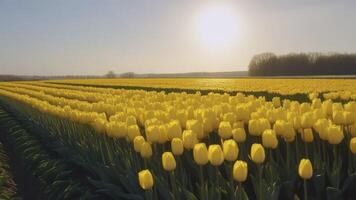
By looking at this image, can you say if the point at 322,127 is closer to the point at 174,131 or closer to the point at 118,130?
the point at 174,131

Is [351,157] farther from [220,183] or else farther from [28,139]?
[28,139]

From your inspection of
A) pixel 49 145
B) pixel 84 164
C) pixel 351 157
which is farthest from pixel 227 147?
pixel 49 145

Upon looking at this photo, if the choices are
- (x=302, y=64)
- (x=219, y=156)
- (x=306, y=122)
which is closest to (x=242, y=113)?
(x=306, y=122)

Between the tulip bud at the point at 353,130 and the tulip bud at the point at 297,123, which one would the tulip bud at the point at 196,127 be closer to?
the tulip bud at the point at 297,123

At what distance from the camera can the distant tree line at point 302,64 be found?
84938 mm

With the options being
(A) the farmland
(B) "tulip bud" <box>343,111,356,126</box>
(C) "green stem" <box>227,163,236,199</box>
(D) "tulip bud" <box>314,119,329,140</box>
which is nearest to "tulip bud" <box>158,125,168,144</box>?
(A) the farmland

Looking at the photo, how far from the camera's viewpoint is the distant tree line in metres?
84.9

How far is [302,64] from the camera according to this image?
92.2 metres

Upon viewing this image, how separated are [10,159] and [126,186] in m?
7.69

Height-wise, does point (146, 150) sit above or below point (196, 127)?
below

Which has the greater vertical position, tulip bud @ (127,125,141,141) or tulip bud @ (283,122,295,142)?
tulip bud @ (283,122,295,142)

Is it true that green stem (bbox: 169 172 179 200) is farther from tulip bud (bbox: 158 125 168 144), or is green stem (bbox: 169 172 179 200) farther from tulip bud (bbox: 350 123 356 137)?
tulip bud (bbox: 350 123 356 137)

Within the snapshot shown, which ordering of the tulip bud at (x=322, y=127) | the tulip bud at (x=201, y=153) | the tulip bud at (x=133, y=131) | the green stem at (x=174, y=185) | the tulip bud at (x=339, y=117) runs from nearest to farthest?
the tulip bud at (x=201, y=153)
the green stem at (x=174, y=185)
the tulip bud at (x=322, y=127)
the tulip bud at (x=339, y=117)
the tulip bud at (x=133, y=131)

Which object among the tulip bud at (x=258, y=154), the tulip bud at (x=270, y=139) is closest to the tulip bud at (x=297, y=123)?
the tulip bud at (x=270, y=139)
